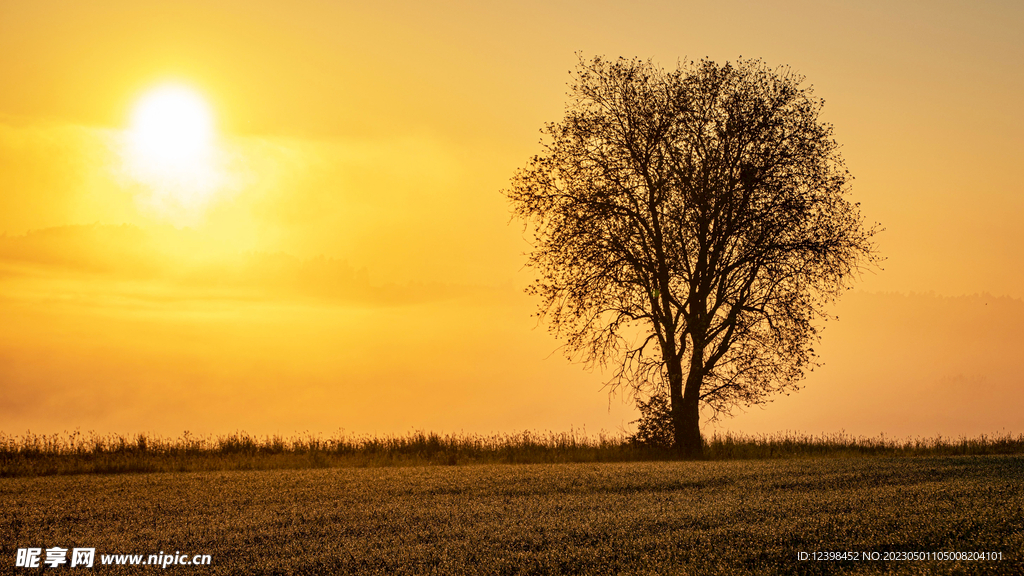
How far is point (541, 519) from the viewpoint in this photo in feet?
36.4

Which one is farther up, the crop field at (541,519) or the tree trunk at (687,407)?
the tree trunk at (687,407)

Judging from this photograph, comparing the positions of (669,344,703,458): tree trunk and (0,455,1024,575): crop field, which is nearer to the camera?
(0,455,1024,575): crop field

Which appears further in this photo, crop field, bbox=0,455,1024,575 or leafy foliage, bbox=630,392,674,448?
leafy foliage, bbox=630,392,674,448

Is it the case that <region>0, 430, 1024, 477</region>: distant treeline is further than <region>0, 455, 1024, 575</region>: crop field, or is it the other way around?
<region>0, 430, 1024, 477</region>: distant treeline

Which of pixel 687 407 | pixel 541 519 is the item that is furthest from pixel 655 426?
pixel 541 519

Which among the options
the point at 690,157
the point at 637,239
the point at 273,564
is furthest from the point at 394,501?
the point at 690,157

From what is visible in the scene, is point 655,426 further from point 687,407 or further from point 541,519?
point 541,519

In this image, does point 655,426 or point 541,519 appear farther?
point 655,426

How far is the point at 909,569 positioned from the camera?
7.51 metres

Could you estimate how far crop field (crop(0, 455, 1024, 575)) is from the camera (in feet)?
27.7

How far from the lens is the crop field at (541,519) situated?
8.45 meters

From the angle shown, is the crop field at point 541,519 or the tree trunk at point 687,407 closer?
the crop field at point 541,519

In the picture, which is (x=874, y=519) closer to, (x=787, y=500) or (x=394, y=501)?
(x=787, y=500)

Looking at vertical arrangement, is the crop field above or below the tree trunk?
below
